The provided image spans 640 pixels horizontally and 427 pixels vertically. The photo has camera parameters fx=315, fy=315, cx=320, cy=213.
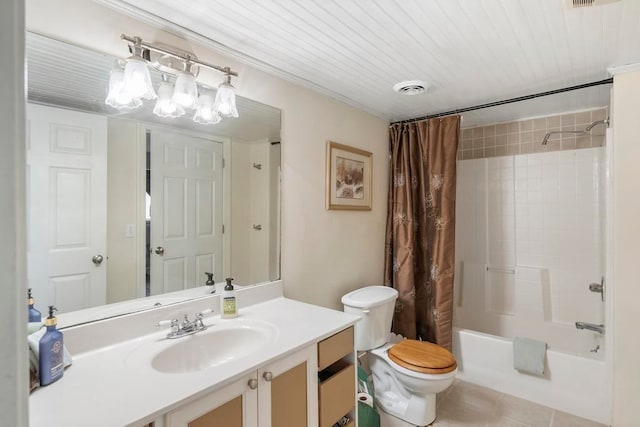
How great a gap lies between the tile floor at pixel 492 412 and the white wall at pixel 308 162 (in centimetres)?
100

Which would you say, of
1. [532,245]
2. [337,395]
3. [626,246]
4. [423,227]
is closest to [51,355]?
[337,395]

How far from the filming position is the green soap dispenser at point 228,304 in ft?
5.06

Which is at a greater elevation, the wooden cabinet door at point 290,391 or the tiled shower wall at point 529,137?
the tiled shower wall at point 529,137

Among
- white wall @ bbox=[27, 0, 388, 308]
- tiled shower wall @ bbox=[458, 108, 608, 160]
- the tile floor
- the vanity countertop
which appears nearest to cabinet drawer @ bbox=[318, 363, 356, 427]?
the vanity countertop

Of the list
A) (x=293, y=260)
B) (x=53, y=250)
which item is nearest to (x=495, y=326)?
(x=293, y=260)

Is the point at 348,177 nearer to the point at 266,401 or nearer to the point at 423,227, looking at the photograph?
the point at 423,227

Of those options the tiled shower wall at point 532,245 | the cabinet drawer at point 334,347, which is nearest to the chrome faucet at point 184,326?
the cabinet drawer at point 334,347

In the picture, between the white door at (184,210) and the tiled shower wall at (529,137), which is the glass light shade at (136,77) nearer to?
the white door at (184,210)

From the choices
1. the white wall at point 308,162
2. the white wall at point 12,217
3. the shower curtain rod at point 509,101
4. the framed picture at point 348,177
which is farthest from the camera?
the framed picture at point 348,177

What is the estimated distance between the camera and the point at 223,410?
99cm

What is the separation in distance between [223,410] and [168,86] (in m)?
1.32

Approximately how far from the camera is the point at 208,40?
1.49 metres

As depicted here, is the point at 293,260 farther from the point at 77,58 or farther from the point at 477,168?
the point at 477,168

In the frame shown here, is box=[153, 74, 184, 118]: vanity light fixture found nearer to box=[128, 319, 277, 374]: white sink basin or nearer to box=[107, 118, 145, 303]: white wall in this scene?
box=[107, 118, 145, 303]: white wall
